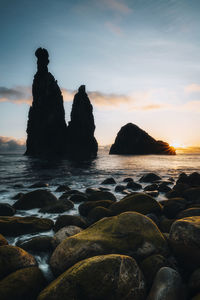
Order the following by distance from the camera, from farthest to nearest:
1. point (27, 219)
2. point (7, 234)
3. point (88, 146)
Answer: point (88, 146), point (27, 219), point (7, 234)

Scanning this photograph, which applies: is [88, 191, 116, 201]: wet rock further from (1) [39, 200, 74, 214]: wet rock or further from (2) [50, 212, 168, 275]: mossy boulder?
(2) [50, 212, 168, 275]: mossy boulder

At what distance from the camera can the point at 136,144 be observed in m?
97.6

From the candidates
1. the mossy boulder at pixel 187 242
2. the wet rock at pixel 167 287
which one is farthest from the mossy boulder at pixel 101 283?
the mossy boulder at pixel 187 242

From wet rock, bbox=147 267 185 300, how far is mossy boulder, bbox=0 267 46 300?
156cm

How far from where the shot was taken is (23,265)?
2922mm

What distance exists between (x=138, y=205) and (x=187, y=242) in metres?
2.71

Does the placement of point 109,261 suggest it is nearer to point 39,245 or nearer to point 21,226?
point 39,245

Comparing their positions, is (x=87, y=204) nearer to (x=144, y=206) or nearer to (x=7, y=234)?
(x=144, y=206)

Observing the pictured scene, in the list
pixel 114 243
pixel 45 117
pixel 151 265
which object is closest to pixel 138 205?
pixel 114 243

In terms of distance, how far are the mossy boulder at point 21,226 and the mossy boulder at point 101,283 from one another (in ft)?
8.70

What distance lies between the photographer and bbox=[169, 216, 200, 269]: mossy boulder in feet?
9.34

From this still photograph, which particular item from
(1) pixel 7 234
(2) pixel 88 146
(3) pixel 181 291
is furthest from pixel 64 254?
(2) pixel 88 146

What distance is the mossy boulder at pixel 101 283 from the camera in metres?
2.26

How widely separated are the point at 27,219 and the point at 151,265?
378cm
